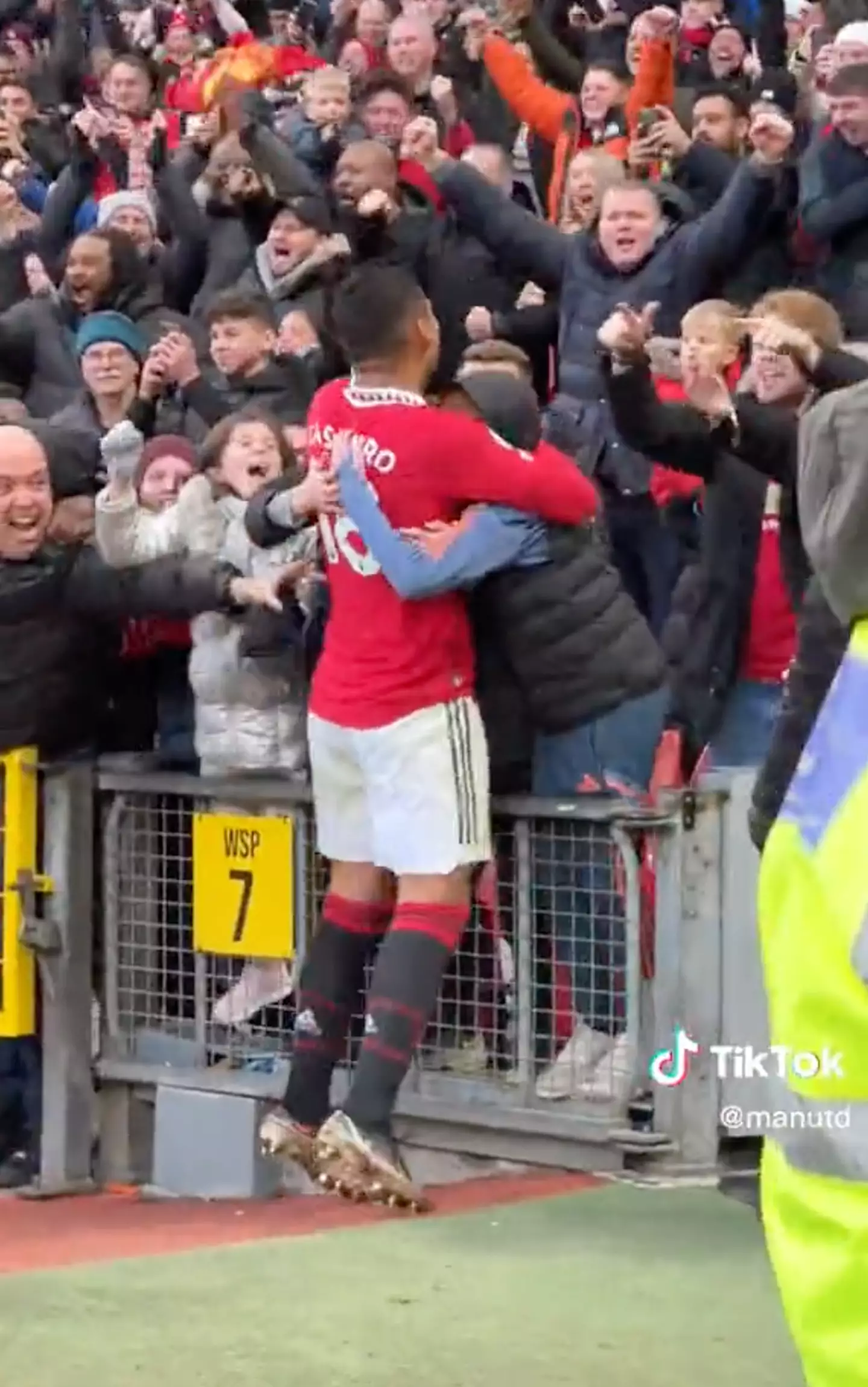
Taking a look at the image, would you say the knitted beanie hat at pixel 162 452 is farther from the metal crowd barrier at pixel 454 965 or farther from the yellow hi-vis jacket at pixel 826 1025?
the yellow hi-vis jacket at pixel 826 1025

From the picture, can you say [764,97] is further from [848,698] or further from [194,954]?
[848,698]

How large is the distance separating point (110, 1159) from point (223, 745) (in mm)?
1318

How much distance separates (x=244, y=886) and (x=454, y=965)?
69 cm

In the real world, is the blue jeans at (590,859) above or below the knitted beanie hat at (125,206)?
below

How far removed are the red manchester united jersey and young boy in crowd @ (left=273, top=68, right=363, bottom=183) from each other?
5.05 metres

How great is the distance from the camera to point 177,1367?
16.4 feet

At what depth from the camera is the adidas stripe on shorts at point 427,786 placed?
6.33 meters

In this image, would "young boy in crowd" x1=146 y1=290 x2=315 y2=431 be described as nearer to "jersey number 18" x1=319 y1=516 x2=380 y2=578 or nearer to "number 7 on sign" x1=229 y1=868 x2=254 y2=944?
"number 7 on sign" x1=229 y1=868 x2=254 y2=944

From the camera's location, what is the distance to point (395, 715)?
6.37 metres

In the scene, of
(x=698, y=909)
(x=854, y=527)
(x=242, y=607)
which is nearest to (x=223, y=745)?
(x=242, y=607)

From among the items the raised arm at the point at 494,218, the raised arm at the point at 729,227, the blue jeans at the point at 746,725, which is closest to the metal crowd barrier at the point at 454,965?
the blue jeans at the point at 746,725

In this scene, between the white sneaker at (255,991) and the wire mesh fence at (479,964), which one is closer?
the wire mesh fence at (479,964)

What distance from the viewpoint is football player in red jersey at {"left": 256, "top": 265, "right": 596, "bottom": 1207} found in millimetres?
6324

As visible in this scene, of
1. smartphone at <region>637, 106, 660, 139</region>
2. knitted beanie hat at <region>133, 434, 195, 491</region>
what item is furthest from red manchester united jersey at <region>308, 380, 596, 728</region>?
smartphone at <region>637, 106, 660, 139</region>
